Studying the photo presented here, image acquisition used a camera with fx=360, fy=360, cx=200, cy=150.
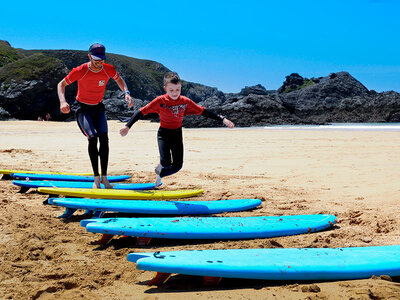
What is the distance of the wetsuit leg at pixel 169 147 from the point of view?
5.09 m

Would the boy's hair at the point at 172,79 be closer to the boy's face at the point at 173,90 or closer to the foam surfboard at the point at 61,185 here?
the boy's face at the point at 173,90

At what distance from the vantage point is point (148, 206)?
4.09m

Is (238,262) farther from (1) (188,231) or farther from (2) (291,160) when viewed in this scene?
(2) (291,160)

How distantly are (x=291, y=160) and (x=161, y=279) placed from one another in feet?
21.9

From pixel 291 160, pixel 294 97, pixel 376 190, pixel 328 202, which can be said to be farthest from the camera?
pixel 294 97

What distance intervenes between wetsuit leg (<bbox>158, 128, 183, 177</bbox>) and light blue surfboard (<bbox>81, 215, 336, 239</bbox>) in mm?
1670

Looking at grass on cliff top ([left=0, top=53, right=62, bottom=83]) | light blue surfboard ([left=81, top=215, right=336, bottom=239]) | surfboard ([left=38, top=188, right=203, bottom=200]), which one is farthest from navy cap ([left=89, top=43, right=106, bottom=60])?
grass on cliff top ([left=0, top=53, right=62, bottom=83])

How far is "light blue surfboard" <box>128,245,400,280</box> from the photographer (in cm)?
220

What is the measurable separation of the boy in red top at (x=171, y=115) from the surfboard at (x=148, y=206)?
1.00 metres

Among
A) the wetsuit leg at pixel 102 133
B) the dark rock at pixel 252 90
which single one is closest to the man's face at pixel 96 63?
the wetsuit leg at pixel 102 133

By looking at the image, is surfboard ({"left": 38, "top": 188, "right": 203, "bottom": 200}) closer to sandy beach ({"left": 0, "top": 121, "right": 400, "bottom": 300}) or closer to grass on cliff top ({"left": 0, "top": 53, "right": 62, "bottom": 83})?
sandy beach ({"left": 0, "top": 121, "right": 400, "bottom": 300})

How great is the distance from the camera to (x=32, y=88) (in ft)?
103

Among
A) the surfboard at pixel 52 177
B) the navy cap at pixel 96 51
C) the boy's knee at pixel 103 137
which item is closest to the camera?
the navy cap at pixel 96 51

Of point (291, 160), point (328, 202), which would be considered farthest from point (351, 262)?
point (291, 160)
